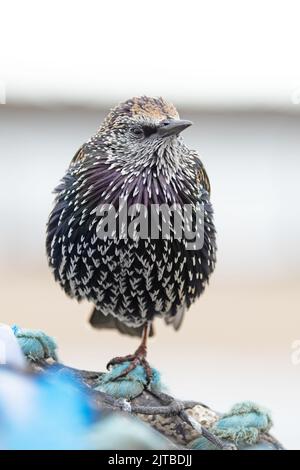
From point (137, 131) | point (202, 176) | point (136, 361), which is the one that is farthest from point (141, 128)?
point (136, 361)

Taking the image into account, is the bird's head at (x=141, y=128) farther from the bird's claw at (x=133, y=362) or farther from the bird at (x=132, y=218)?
the bird's claw at (x=133, y=362)

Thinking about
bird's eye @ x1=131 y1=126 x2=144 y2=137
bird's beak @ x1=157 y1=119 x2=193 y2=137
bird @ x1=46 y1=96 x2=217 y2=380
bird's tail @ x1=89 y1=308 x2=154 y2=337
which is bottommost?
bird's tail @ x1=89 y1=308 x2=154 y2=337

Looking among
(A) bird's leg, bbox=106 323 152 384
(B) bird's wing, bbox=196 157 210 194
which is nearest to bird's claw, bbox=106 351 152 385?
(A) bird's leg, bbox=106 323 152 384

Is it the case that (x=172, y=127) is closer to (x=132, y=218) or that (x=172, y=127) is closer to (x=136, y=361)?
(x=132, y=218)

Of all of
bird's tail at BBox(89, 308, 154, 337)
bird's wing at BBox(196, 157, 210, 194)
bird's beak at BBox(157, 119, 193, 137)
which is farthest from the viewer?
bird's tail at BBox(89, 308, 154, 337)

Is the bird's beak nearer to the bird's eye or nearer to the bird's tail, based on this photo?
the bird's eye

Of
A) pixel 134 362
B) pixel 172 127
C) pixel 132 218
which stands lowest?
pixel 134 362
